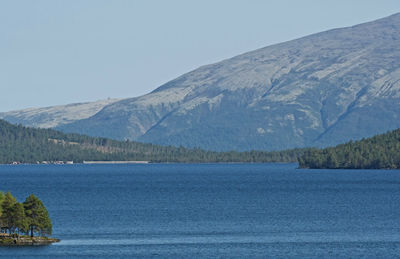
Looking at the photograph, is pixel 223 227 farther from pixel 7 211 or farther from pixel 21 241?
pixel 7 211

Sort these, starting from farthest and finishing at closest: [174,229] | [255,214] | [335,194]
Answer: [335,194], [255,214], [174,229]

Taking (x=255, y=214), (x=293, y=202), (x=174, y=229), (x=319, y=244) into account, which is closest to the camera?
(x=319, y=244)

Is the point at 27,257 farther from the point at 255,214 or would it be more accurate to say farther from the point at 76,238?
the point at 255,214

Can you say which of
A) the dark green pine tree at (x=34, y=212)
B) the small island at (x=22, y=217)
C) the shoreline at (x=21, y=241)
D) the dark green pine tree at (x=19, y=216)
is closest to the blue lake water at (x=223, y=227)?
the shoreline at (x=21, y=241)

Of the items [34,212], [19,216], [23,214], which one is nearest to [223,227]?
[34,212]

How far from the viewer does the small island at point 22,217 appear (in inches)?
3757

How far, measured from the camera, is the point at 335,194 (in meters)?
196

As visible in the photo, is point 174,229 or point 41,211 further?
point 174,229

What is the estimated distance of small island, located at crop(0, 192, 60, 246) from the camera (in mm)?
95438

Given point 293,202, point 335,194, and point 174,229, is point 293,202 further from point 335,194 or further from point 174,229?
point 174,229

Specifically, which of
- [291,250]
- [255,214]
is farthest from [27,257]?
[255,214]

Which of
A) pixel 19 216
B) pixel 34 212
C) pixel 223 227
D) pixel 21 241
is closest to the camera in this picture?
pixel 19 216

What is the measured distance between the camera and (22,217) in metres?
95.2

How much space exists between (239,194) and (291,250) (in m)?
100.0
